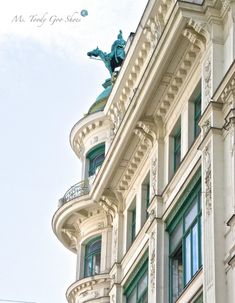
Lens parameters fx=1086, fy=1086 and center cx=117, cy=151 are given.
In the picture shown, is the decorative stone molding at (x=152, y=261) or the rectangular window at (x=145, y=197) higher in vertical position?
the rectangular window at (x=145, y=197)

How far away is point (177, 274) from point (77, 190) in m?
13.6

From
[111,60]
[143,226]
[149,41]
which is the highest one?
[111,60]

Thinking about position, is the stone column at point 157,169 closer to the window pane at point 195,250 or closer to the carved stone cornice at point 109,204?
the window pane at point 195,250

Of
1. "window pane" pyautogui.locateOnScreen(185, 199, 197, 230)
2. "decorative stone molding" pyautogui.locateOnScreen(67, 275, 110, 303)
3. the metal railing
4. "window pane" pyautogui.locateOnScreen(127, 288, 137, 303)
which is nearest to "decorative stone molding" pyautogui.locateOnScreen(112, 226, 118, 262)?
"decorative stone molding" pyautogui.locateOnScreen(67, 275, 110, 303)

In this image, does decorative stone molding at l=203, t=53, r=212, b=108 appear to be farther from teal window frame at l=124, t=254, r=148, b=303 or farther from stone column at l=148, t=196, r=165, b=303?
teal window frame at l=124, t=254, r=148, b=303

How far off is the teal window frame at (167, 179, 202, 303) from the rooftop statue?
16459mm

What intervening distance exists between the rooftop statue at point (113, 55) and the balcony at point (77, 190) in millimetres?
5672

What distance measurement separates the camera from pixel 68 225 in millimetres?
46531

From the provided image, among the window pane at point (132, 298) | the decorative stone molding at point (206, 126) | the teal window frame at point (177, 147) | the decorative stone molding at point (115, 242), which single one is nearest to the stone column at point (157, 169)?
the teal window frame at point (177, 147)

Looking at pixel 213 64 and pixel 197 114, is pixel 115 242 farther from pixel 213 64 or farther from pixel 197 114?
pixel 213 64

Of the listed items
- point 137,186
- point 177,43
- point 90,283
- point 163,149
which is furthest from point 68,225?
point 177,43

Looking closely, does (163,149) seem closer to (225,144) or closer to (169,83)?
(169,83)

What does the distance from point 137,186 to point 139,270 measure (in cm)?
359

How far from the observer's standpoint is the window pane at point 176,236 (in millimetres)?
33106
